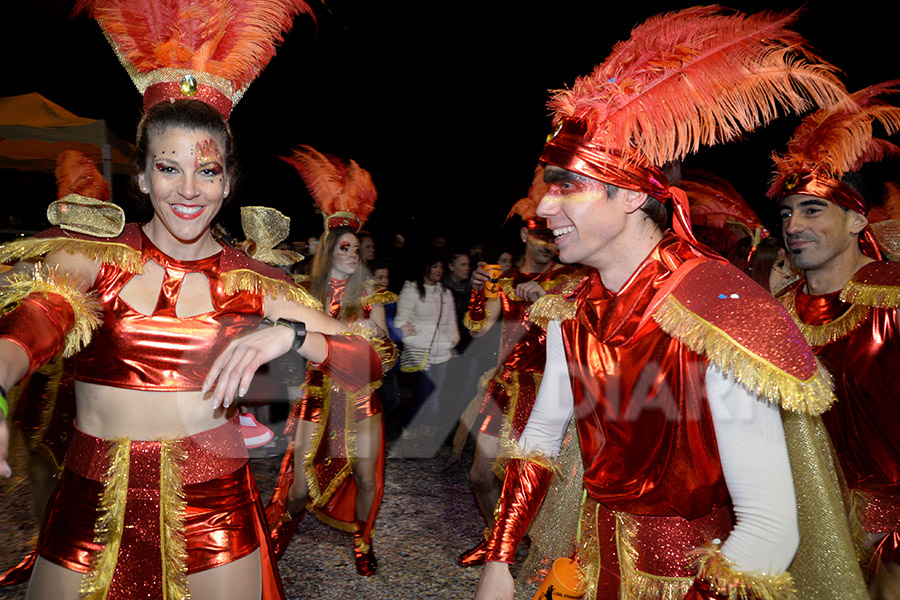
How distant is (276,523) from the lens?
158 inches

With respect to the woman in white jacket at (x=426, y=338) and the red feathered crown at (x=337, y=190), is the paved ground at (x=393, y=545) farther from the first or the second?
the red feathered crown at (x=337, y=190)

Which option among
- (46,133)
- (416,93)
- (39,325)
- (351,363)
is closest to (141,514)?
(39,325)

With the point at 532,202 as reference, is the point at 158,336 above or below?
below

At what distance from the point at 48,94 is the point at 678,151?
1438cm

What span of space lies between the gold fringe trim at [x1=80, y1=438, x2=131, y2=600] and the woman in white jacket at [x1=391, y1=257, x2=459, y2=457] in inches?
188

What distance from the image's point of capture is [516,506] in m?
1.78

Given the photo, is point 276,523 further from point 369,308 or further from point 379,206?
point 379,206

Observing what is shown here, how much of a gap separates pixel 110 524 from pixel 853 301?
307 cm

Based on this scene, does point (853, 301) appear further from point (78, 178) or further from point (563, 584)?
point (78, 178)

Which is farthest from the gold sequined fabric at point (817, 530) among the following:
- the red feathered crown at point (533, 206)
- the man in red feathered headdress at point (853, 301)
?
the red feathered crown at point (533, 206)

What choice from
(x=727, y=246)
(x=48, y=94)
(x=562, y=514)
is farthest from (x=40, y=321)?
(x=48, y=94)

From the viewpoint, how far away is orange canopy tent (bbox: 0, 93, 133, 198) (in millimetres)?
8047

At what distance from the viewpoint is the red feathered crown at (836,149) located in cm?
267

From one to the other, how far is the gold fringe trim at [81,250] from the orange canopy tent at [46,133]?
6.78 m
